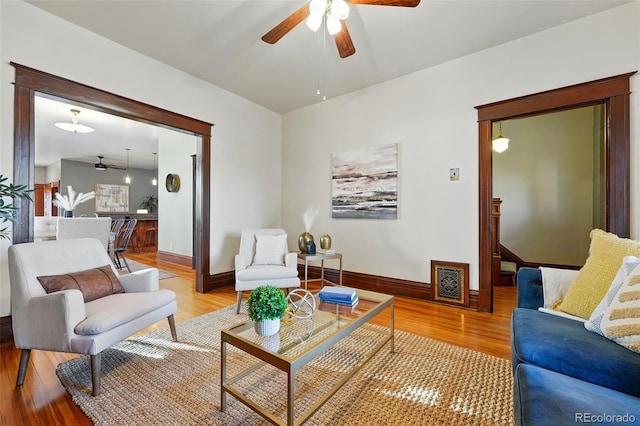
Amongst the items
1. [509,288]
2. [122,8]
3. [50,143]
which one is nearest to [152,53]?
[122,8]

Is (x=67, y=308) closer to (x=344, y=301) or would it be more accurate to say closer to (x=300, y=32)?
(x=344, y=301)

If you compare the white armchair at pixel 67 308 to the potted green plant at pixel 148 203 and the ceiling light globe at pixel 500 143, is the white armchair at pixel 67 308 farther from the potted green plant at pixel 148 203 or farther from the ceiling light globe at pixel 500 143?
the potted green plant at pixel 148 203

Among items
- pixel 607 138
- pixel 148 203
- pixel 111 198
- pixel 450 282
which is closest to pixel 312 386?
pixel 450 282

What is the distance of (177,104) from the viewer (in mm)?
3344

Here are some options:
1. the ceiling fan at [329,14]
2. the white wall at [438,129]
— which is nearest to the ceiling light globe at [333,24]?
the ceiling fan at [329,14]

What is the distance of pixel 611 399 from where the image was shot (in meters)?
0.88

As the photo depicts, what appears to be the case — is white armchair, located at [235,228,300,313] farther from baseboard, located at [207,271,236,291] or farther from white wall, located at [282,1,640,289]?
white wall, located at [282,1,640,289]

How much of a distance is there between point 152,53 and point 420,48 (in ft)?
9.53

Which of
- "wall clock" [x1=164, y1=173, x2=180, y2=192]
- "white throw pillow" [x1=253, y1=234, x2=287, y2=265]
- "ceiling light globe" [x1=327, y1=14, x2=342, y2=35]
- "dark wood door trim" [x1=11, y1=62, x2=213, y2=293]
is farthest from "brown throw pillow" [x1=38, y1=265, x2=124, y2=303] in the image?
"wall clock" [x1=164, y1=173, x2=180, y2=192]

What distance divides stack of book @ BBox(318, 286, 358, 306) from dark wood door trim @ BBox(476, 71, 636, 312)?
5.87 feet

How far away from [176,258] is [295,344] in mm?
4838

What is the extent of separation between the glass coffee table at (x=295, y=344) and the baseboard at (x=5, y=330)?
200 cm

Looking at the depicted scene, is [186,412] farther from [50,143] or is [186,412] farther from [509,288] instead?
[50,143]

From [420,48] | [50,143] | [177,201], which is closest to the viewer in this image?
[420,48]
